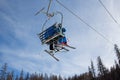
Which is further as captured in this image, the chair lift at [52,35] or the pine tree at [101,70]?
the pine tree at [101,70]

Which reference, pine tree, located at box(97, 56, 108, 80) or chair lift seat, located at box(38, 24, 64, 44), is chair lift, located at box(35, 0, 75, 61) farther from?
pine tree, located at box(97, 56, 108, 80)

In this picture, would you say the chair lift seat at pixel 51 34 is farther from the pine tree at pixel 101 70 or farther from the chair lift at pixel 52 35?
the pine tree at pixel 101 70

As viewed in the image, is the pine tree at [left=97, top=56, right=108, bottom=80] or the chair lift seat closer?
the chair lift seat

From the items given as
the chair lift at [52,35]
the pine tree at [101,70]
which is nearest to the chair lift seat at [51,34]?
the chair lift at [52,35]

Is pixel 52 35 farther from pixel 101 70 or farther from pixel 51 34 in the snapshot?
pixel 101 70

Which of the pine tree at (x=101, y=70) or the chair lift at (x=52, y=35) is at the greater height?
the pine tree at (x=101, y=70)

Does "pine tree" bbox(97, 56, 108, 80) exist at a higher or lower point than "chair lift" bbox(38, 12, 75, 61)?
higher

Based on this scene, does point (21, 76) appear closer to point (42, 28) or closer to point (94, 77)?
point (94, 77)

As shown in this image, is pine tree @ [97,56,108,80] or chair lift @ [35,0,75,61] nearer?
chair lift @ [35,0,75,61]

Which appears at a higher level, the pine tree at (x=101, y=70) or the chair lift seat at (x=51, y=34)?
the pine tree at (x=101, y=70)

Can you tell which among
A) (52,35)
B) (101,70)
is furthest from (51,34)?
(101,70)

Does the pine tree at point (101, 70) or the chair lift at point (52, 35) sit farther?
the pine tree at point (101, 70)

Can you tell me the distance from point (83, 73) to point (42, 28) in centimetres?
10099

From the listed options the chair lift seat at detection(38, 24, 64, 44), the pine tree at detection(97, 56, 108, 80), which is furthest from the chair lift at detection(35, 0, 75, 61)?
the pine tree at detection(97, 56, 108, 80)
